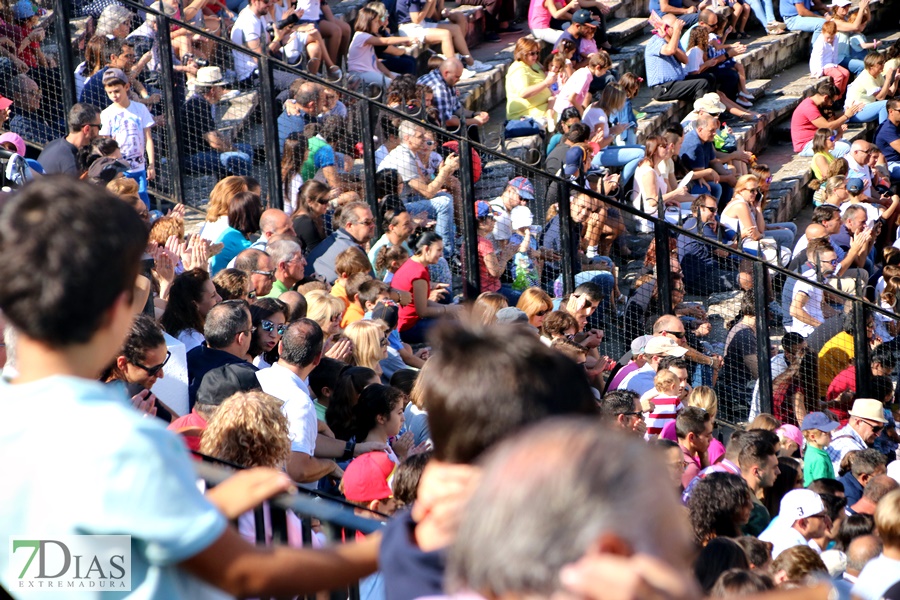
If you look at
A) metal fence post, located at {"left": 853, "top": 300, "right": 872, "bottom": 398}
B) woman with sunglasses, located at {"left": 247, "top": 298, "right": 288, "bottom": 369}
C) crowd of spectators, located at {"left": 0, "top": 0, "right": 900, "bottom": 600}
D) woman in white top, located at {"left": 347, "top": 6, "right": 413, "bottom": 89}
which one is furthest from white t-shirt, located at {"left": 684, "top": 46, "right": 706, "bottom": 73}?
woman with sunglasses, located at {"left": 247, "top": 298, "right": 288, "bottom": 369}

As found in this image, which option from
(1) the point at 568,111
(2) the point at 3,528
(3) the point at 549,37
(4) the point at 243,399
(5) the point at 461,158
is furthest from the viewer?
(3) the point at 549,37

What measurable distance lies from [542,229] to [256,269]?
2.44m

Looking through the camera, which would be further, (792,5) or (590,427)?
(792,5)

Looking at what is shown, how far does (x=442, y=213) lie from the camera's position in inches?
350

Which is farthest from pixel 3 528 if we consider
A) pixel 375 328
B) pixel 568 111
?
pixel 568 111

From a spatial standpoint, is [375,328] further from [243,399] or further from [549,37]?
[549,37]

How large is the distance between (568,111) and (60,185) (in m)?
9.33

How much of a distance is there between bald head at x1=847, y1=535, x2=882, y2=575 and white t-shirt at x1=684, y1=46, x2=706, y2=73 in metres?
9.23

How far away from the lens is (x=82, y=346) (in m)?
1.77

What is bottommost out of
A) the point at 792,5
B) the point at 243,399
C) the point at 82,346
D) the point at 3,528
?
the point at 792,5

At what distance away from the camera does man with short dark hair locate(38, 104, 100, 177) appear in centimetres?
801

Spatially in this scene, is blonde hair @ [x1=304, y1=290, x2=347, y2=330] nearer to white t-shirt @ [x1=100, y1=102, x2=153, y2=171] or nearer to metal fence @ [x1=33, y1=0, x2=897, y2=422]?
metal fence @ [x1=33, y1=0, x2=897, y2=422]

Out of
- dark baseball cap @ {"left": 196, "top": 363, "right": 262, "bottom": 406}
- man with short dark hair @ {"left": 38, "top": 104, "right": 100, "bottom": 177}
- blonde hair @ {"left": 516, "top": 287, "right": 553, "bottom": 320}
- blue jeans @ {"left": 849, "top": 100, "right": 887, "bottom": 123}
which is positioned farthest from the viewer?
blue jeans @ {"left": 849, "top": 100, "right": 887, "bottom": 123}

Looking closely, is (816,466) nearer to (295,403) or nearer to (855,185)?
(295,403)
